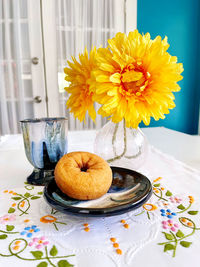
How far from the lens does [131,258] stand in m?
0.27

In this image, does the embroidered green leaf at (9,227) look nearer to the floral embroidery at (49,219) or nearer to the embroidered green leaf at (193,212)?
the floral embroidery at (49,219)

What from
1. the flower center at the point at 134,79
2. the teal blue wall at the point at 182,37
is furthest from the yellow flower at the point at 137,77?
the teal blue wall at the point at 182,37

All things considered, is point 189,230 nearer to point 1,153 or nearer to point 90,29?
point 1,153

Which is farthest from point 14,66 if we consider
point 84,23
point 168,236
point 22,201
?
point 168,236

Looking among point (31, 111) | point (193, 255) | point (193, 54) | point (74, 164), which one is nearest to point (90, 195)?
point (74, 164)

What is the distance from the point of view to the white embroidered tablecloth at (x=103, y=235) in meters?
0.27

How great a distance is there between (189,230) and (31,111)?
7.04ft

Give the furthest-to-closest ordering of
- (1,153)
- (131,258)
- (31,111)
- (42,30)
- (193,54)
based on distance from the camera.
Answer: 1. (193,54)
2. (31,111)
3. (42,30)
4. (1,153)
5. (131,258)

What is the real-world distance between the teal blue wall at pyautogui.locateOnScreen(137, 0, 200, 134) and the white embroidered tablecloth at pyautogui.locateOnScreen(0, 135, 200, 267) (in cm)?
221

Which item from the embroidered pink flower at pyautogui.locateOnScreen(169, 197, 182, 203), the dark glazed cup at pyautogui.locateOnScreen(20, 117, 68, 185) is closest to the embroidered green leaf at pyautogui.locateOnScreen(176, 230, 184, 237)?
the embroidered pink flower at pyautogui.locateOnScreen(169, 197, 182, 203)

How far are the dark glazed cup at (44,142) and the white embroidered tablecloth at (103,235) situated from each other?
91 millimetres

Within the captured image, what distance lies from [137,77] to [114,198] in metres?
0.24

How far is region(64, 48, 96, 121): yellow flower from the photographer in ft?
1.59

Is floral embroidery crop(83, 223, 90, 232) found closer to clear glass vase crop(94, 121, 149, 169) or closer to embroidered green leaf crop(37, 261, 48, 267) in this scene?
embroidered green leaf crop(37, 261, 48, 267)
